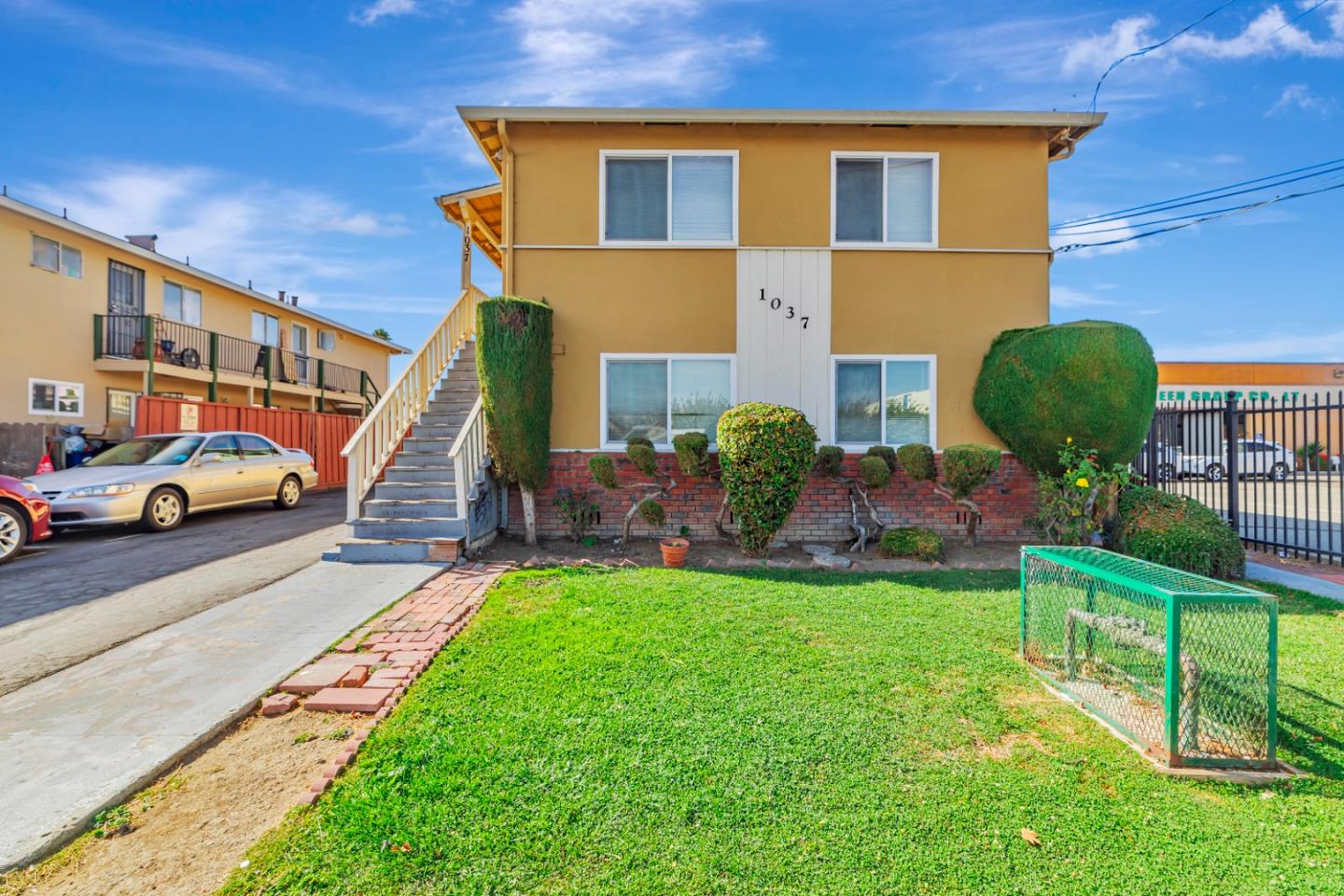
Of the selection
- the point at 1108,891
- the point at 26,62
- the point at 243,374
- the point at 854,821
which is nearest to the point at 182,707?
the point at 854,821

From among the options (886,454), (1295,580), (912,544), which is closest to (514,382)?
(886,454)

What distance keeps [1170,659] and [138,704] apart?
5.80 meters

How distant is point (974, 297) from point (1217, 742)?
677 cm

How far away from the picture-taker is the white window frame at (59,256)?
12.4 metres

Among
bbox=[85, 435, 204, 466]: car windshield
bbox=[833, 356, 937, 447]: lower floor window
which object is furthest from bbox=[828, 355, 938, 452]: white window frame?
bbox=[85, 435, 204, 466]: car windshield

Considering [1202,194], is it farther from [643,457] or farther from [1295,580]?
[643,457]

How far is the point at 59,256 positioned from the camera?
13.0m

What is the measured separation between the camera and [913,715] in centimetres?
327

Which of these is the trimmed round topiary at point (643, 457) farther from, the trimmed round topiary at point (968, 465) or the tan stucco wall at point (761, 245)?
the trimmed round topiary at point (968, 465)

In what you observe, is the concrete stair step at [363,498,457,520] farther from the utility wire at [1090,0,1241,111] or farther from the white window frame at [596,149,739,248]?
the utility wire at [1090,0,1241,111]

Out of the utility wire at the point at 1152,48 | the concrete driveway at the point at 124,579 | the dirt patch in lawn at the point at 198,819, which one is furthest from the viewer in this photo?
the utility wire at the point at 1152,48

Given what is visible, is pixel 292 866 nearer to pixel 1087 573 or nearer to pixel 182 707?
pixel 182 707

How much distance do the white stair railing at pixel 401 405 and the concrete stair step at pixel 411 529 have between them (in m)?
0.20

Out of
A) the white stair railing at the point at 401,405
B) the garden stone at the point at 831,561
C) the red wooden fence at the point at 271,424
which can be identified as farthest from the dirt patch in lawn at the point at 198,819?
the red wooden fence at the point at 271,424
